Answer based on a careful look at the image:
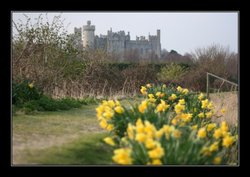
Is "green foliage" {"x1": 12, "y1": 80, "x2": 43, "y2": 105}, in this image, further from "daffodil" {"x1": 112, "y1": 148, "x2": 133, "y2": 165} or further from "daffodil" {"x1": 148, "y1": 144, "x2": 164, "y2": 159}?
"daffodil" {"x1": 148, "y1": 144, "x2": 164, "y2": 159}

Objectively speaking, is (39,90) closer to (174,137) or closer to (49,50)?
(49,50)

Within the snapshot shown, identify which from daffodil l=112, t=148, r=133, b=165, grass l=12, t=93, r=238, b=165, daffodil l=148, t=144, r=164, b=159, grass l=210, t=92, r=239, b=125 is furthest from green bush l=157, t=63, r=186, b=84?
daffodil l=148, t=144, r=164, b=159

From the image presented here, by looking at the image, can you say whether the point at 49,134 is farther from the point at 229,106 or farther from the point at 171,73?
the point at 171,73

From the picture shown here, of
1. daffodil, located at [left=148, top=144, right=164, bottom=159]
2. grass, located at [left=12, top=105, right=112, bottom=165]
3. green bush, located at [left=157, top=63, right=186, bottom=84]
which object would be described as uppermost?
green bush, located at [left=157, top=63, right=186, bottom=84]

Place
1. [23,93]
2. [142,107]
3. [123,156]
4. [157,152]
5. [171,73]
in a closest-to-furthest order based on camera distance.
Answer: [157,152]
[123,156]
[142,107]
[23,93]
[171,73]

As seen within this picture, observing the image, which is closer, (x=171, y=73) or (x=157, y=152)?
(x=157, y=152)

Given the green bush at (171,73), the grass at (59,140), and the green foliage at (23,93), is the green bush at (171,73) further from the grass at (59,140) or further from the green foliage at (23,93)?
the grass at (59,140)

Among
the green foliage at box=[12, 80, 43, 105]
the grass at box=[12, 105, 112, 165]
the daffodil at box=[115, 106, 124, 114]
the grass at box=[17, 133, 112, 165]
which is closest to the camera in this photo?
the grass at box=[17, 133, 112, 165]

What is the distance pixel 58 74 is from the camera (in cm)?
1148

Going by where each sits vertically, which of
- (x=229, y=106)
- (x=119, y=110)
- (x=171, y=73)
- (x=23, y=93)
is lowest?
(x=229, y=106)

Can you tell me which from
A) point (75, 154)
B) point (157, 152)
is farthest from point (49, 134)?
point (157, 152)

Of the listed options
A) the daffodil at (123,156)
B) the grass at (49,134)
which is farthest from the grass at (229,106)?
the daffodil at (123,156)
